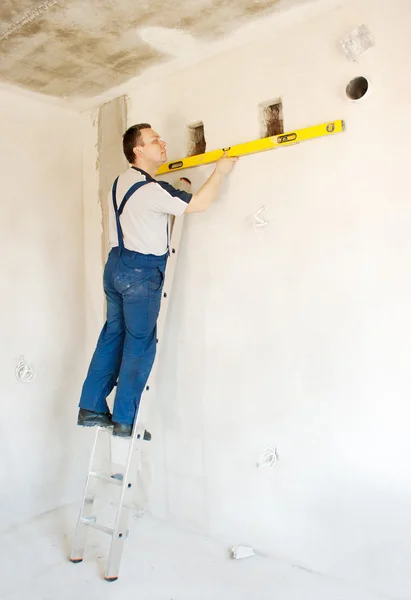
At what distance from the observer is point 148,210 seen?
253cm

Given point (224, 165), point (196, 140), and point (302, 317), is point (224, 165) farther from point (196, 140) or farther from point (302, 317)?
point (302, 317)

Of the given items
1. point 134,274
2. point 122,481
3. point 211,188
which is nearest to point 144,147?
point 211,188

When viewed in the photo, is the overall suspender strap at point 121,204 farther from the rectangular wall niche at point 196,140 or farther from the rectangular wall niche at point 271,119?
the rectangular wall niche at point 271,119

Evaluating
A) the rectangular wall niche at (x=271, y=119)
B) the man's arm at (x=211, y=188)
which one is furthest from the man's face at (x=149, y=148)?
the rectangular wall niche at (x=271, y=119)

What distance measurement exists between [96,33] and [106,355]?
1500 millimetres

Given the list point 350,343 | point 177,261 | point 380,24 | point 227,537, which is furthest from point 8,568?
point 380,24

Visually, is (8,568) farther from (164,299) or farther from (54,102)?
(54,102)

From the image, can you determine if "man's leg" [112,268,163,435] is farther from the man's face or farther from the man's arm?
the man's face

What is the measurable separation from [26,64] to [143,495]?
2.41m

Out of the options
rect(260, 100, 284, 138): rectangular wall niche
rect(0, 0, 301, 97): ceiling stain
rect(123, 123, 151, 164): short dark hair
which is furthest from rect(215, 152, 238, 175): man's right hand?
rect(0, 0, 301, 97): ceiling stain

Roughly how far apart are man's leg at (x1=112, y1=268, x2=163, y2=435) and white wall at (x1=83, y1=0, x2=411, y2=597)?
35cm

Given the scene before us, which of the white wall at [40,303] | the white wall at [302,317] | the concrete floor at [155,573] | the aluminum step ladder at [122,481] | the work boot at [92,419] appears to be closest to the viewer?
the white wall at [302,317]

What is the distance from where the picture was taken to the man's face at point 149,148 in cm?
266

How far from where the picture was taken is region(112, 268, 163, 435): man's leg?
8.30 ft
